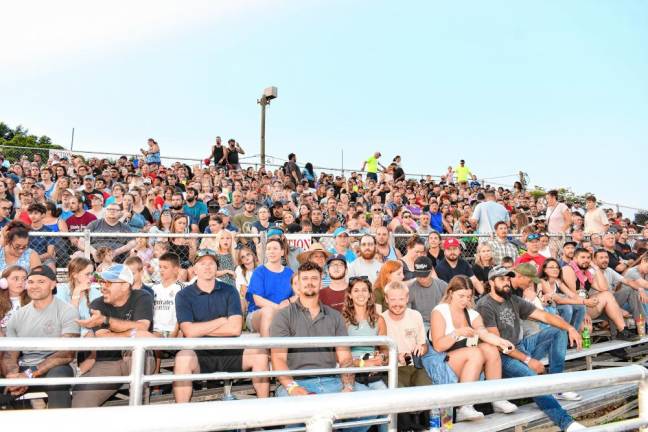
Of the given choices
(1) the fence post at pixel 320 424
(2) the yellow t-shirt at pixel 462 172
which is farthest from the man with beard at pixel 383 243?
(2) the yellow t-shirt at pixel 462 172

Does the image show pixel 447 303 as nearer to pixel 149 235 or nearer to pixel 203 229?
pixel 149 235

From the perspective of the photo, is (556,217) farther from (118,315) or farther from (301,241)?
(118,315)

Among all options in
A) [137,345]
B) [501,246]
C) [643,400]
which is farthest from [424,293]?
[643,400]

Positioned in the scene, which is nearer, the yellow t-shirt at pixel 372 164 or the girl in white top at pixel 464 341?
the girl in white top at pixel 464 341

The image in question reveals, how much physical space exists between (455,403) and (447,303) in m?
4.26

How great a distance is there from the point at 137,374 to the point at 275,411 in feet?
7.69

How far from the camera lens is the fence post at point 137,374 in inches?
127

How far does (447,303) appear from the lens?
5.66 m

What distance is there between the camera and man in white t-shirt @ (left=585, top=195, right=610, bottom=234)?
12367 mm

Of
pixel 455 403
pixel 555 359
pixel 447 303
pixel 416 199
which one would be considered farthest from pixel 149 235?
pixel 416 199

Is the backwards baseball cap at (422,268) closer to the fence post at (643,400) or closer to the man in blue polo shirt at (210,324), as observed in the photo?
the man in blue polo shirt at (210,324)

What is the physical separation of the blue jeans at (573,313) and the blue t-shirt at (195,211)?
6877 mm

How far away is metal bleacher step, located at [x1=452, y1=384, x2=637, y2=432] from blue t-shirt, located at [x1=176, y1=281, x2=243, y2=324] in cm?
254

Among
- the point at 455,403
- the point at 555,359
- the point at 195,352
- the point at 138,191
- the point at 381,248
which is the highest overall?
the point at 138,191
